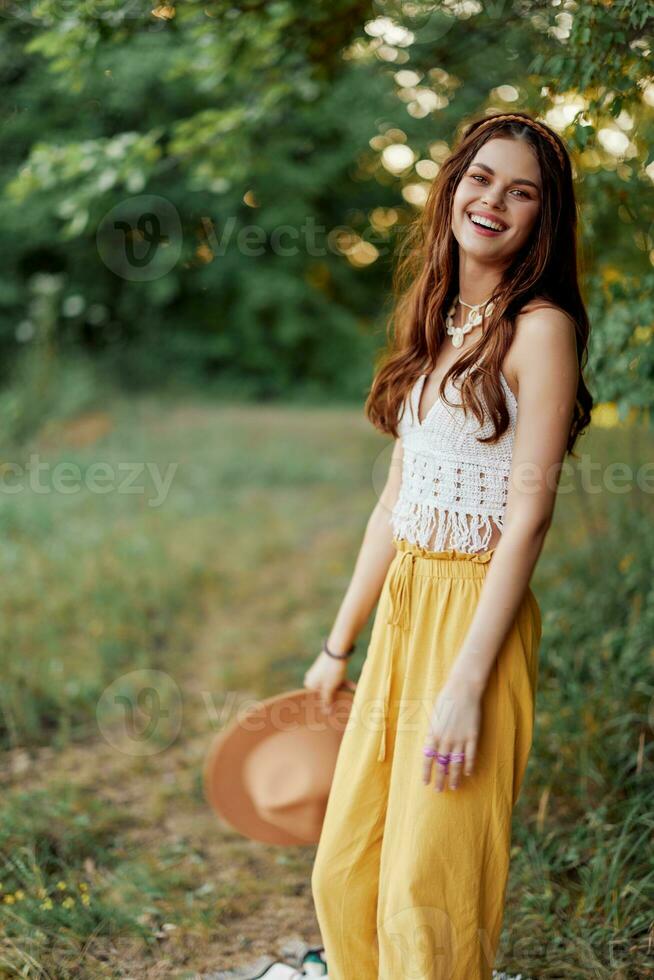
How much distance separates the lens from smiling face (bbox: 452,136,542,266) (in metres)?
1.44

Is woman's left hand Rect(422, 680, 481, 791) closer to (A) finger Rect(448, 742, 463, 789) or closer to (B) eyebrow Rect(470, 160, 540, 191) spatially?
(A) finger Rect(448, 742, 463, 789)

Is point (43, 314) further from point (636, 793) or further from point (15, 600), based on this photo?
point (636, 793)

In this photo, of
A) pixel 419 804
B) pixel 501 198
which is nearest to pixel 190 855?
pixel 419 804

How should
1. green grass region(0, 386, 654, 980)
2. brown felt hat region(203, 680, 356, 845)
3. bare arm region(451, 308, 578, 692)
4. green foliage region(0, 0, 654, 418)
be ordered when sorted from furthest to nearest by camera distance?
1. green foliage region(0, 0, 654, 418)
2. green grass region(0, 386, 654, 980)
3. brown felt hat region(203, 680, 356, 845)
4. bare arm region(451, 308, 578, 692)

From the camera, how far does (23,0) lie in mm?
2752

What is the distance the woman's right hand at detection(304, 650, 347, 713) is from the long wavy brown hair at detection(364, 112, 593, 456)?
0.51 metres

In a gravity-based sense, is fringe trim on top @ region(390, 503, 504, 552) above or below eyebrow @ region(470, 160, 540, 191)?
below

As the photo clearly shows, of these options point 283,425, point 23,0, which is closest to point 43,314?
point 283,425

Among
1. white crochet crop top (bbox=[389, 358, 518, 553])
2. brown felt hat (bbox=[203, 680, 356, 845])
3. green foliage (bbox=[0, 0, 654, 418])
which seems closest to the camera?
white crochet crop top (bbox=[389, 358, 518, 553])

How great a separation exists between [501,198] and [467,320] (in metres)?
0.22

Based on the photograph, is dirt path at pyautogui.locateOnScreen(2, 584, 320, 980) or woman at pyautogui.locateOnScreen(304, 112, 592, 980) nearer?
woman at pyautogui.locateOnScreen(304, 112, 592, 980)

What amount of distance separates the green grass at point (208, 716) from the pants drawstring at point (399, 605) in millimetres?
836

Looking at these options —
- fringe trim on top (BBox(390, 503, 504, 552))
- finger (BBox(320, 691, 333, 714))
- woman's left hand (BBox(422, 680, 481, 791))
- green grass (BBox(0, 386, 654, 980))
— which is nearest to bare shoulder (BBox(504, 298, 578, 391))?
fringe trim on top (BBox(390, 503, 504, 552))

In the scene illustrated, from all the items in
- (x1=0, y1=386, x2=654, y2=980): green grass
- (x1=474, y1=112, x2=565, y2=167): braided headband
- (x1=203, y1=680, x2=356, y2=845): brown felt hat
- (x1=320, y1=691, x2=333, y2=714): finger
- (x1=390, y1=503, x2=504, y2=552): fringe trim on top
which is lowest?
(x1=0, y1=386, x2=654, y2=980): green grass
